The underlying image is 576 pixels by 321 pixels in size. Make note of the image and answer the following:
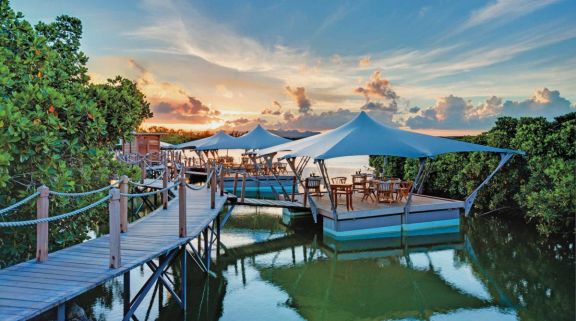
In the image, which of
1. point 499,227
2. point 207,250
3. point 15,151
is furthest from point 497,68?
point 15,151

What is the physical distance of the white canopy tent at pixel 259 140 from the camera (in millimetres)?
23031

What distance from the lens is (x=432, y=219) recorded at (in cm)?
1420

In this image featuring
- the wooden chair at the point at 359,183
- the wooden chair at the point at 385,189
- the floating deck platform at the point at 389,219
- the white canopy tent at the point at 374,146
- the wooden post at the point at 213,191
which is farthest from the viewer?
the wooden chair at the point at 359,183

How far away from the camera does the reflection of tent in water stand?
7.88 m

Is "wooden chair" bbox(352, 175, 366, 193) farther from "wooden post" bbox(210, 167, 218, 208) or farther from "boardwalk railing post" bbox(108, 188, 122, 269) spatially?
"boardwalk railing post" bbox(108, 188, 122, 269)

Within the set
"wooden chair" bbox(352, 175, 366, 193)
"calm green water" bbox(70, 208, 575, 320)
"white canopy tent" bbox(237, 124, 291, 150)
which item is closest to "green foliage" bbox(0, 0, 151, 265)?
"calm green water" bbox(70, 208, 575, 320)

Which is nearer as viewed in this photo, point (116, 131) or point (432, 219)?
point (116, 131)

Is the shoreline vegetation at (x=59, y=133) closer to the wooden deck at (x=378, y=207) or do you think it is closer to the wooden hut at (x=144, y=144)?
the wooden deck at (x=378, y=207)

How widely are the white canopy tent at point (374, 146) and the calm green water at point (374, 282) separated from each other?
188 centimetres

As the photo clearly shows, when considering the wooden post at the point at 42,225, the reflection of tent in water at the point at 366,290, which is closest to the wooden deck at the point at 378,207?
the reflection of tent in water at the point at 366,290

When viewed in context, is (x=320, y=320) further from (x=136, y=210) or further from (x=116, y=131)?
(x=136, y=210)

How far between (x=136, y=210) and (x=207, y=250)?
34.6 ft

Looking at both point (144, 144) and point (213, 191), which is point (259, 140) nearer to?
point (144, 144)

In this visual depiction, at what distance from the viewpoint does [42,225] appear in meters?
5.83
